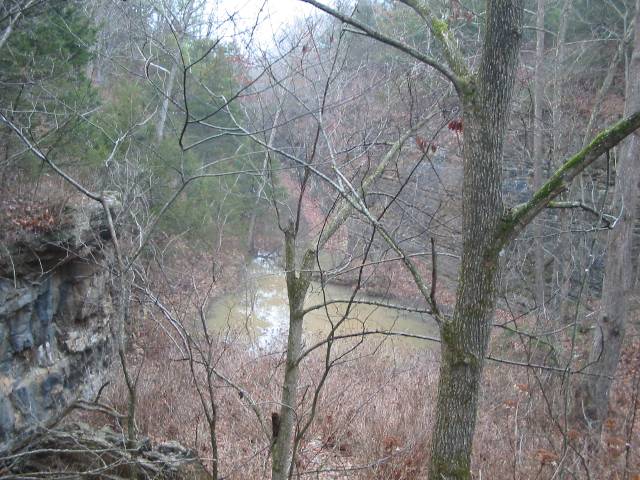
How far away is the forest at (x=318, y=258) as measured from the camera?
256cm

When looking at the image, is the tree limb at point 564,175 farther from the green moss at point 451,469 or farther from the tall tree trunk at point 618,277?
the tall tree trunk at point 618,277

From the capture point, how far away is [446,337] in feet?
8.29

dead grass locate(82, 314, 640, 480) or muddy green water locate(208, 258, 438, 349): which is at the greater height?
muddy green water locate(208, 258, 438, 349)

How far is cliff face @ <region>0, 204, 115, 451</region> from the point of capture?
23.6ft

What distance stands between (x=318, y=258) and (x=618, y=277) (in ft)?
17.5

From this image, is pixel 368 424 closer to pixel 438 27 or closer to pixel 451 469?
pixel 451 469

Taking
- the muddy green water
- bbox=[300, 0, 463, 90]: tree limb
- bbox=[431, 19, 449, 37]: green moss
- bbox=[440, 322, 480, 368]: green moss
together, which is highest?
bbox=[431, 19, 449, 37]: green moss

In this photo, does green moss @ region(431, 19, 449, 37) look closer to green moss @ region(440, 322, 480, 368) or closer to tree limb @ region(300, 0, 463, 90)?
tree limb @ region(300, 0, 463, 90)

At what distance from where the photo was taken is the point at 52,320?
8.52 metres

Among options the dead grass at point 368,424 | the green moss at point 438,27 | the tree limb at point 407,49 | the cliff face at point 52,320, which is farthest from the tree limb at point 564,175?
Answer: the cliff face at point 52,320

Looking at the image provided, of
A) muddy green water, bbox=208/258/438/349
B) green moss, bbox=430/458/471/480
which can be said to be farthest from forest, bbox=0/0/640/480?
muddy green water, bbox=208/258/438/349

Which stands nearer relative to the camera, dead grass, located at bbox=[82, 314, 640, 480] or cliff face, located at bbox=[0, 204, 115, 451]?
dead grass, located at bbox=[82, 314, 640, 480]

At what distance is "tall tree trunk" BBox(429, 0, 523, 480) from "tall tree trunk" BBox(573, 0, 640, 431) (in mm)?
5074

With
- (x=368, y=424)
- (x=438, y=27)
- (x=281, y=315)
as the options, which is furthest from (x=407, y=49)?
(x=281, y=315)
